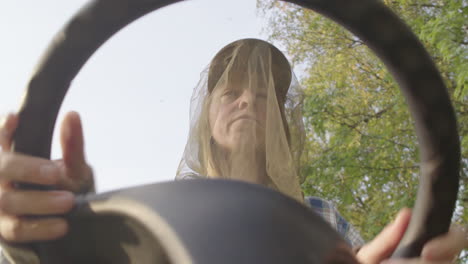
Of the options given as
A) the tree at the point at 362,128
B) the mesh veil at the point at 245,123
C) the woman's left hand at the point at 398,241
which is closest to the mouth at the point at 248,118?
the mesh veil at the point at 245,123

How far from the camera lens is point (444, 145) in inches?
16.6

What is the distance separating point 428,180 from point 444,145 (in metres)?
0.03

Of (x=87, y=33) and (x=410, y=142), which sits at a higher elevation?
(x=87, y=33)

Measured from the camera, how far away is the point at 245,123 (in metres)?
1.44

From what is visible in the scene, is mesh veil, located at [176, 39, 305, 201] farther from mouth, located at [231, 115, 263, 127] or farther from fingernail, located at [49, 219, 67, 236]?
fingernail, located at [49, 219, 67, 236]

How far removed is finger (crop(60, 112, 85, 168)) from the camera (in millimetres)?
457

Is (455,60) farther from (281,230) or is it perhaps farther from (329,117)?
(281,230)

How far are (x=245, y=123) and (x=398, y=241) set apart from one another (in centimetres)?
99

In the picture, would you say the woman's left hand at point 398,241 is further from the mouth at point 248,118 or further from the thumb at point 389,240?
the mouth at point 248,118

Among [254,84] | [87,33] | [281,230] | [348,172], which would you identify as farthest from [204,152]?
[348,172]

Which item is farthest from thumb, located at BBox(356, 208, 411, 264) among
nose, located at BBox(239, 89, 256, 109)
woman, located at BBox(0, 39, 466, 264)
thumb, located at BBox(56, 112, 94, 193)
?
nose, located at BBox(239, 89, 256, 109)

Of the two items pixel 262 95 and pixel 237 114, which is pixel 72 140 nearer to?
pixel 237 114

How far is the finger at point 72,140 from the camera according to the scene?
0.46 m

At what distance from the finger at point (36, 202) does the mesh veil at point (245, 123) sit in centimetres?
96
